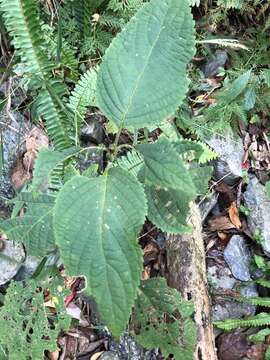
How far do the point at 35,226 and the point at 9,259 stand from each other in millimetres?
891

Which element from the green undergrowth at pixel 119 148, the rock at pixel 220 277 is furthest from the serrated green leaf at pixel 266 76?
the rock at pixel 220 277

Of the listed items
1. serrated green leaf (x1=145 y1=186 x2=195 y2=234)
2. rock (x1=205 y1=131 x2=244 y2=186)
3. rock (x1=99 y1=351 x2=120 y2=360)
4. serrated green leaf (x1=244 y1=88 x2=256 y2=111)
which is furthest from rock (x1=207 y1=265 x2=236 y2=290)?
serrated green leaf (x1=145 y1=186 x2=195 y2=234)

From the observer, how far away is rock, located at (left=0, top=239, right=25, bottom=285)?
300cm

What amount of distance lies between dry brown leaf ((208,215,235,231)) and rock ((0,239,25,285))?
1.31 meters

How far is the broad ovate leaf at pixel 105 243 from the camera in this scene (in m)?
1.55

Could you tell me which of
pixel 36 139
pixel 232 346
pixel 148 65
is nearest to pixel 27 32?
pixel 36 139

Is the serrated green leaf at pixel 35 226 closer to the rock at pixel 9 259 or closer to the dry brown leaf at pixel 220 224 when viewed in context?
the rock at pixel 9 259

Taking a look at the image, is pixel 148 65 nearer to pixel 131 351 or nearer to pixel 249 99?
pixel 131 351

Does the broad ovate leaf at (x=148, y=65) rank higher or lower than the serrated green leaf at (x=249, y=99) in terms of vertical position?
higher

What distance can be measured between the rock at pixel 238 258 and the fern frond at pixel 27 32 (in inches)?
66.3

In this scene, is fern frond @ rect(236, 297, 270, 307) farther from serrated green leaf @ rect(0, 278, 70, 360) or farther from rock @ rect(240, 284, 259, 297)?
serrated green leaf @ rect(0, 278, 70, 360)

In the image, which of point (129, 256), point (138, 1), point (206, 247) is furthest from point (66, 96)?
point (129, 256)

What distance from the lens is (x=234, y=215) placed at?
3.56m

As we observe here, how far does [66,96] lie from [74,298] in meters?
1.34
